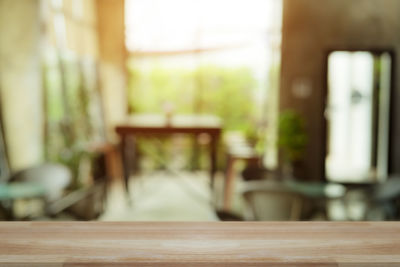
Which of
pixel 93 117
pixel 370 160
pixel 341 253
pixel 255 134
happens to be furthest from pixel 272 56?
pixel 341 253

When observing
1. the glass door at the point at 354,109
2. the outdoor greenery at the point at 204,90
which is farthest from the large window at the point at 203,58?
the glass door at the point at 354,109

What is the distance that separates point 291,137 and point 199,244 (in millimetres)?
6065

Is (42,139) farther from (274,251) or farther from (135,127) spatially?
(274,251)

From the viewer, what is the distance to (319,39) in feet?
23.2

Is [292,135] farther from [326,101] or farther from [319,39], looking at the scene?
[319,39]

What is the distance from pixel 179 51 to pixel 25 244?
7.61 m

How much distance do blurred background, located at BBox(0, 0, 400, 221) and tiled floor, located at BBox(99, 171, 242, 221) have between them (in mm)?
29

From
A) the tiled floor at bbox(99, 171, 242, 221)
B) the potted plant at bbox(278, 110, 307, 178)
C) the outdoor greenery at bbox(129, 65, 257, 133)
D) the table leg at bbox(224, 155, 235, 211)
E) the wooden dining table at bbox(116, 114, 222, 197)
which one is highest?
the outdoor greenery at bbox(129, 65, 257, 133)

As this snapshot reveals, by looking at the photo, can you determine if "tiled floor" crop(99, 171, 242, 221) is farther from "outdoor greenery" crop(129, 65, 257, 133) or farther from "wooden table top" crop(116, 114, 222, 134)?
"outdoor greenery" crop(129, 65, 257, 133)

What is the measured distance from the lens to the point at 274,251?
2.64ft

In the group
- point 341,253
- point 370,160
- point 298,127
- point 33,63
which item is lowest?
point 370,160

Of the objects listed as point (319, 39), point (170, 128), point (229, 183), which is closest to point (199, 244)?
point (170, 128)

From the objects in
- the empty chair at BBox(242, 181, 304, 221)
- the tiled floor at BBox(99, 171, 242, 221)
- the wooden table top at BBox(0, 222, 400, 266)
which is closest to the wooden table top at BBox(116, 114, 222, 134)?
the tiled floor at BBox(99, 171, 242, 221)

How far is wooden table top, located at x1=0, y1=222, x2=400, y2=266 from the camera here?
2.50 ft
